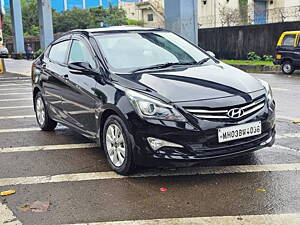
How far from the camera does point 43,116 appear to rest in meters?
7.21

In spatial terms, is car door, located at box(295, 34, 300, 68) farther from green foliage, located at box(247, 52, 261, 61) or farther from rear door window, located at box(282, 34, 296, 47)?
green foliage, located at box(247, 52, 261, 61)

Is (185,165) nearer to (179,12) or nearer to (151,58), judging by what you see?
(151,58)

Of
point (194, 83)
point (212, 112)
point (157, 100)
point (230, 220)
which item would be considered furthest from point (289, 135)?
point (230, 220)

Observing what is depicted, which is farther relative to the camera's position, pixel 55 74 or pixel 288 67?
pixel 288 67

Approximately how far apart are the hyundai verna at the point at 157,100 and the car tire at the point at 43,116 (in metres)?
1.02

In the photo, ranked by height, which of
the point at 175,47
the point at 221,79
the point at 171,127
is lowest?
the point at 171,127

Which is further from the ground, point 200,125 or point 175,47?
point 175,47

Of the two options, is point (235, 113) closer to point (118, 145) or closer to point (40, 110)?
point (118, 145)

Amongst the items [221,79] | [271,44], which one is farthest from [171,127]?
[271,44]

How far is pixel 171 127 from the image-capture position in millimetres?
4156

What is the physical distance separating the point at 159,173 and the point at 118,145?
0.57 metres

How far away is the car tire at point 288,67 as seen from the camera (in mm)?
17047

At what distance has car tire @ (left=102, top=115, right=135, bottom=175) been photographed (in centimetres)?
450

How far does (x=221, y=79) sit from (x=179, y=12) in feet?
32.8
